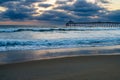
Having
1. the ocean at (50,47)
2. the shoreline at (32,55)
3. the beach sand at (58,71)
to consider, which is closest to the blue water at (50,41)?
the ocean at (50,47)

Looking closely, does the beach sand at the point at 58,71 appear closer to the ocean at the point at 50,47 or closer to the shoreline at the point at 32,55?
the shoreline at the point at 32,55

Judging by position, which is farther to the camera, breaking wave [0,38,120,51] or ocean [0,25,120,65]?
breaking wave [0,38,120,51]

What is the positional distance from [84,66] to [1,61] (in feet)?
10.0

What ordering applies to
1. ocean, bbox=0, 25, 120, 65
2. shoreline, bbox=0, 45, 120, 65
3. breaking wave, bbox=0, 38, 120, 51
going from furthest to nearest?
breaking wave, bbox=0, 38, 120, 51 → ocean, bbox=0, 25, 120, 65 → shoreline, bbox=0, 45, 120, 65

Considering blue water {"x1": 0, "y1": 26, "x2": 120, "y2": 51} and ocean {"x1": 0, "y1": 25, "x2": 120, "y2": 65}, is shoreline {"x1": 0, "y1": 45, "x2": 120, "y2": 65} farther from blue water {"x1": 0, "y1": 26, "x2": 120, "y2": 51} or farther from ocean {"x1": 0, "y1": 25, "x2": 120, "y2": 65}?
blue water {"x1": 0, "y1": 26, "x2": 120, "y2": 51}

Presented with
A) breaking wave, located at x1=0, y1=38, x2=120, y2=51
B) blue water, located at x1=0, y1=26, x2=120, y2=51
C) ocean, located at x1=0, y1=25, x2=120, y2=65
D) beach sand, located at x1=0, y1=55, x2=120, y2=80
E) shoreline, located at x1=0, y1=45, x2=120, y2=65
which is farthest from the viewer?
blue water, located at x1=0, y1=26, x2=120, y2=51

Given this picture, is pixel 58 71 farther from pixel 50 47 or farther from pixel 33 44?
pixel 33 44

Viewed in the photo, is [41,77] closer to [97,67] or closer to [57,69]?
[57,69]

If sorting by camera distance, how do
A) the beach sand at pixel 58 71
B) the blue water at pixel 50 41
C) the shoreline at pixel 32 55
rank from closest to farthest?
the beach sand at pixel 58 71 < the shoreline at pixel 32 55 < the blue water at pixel 50 41

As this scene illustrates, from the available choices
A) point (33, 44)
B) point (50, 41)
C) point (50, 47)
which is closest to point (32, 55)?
point (50, 47)

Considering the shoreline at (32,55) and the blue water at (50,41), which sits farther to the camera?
the blue water at (50,41)

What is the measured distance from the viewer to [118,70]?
7980 mm

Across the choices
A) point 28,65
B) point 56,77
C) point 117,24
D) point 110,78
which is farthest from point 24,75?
point 117,24

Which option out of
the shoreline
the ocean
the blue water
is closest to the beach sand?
the shoreline
